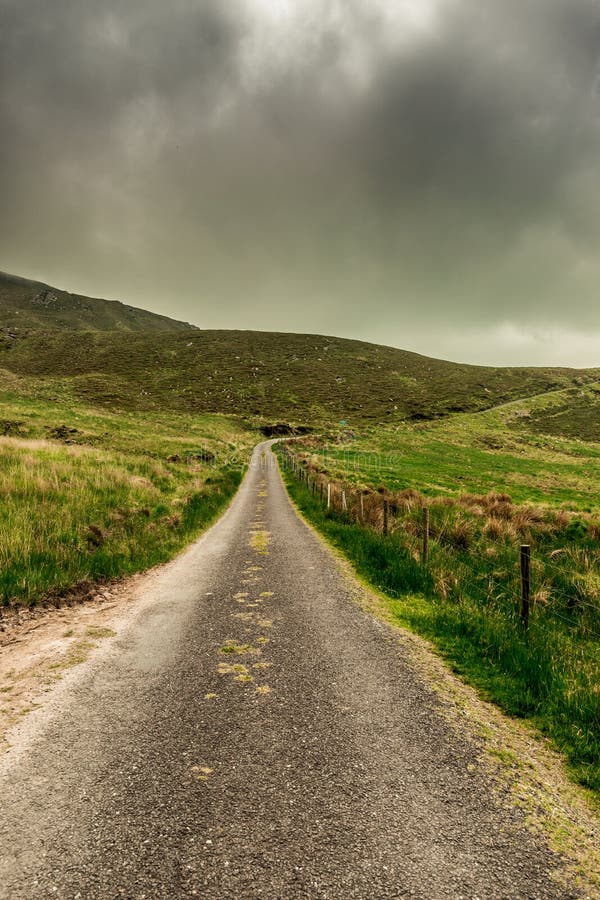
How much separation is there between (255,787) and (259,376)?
109 meters

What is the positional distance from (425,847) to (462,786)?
86 centimetres

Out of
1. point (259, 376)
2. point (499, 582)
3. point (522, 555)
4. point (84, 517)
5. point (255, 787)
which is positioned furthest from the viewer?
point (259, 376)

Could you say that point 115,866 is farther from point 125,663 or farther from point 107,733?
point 125,663

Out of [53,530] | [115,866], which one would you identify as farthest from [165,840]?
[53,530]

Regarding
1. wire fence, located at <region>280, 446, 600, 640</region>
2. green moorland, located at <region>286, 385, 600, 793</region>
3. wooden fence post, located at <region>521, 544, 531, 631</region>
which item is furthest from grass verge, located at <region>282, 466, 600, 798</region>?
wire fence, located at <region>280, 446, 600, 640</region>

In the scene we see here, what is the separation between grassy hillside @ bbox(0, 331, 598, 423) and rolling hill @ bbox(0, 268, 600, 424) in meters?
0.26

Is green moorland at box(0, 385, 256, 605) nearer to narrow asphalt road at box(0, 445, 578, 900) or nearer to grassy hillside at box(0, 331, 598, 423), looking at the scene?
narrow asphalt road at box(0, 445, 578, 900)

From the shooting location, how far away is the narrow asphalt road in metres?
2.69

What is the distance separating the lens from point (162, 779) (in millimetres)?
3580

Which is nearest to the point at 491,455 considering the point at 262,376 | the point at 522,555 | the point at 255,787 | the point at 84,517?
the point at 522,555

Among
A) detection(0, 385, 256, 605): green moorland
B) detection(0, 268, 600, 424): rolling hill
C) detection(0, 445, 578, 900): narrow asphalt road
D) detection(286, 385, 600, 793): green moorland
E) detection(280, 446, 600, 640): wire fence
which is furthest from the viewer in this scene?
detection(0, 268, 600, 424): rolling hill

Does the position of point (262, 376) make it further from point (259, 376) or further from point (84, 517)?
point (84, 517)

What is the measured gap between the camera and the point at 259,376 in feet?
361

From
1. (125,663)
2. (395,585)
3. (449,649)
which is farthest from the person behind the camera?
(395,585)
